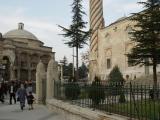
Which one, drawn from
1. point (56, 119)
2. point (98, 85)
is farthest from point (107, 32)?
point (98, 85)

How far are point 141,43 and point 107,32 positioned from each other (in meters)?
23.1

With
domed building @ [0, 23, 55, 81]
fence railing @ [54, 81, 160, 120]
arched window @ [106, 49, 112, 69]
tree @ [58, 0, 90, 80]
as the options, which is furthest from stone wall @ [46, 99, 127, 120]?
domed building @ [0, 23, 55, 81]

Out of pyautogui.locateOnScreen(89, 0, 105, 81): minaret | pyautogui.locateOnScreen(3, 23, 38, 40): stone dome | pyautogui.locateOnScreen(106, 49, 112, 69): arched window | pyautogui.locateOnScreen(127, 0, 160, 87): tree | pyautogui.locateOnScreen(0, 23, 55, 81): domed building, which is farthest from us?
pyautogui.locateOnScreen(3, 23, 38, 40): stone dome

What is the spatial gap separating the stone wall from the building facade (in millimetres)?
24287

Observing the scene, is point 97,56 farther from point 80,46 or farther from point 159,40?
point 159,40

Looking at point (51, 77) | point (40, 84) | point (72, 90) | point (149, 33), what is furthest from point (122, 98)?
point (149, 33)

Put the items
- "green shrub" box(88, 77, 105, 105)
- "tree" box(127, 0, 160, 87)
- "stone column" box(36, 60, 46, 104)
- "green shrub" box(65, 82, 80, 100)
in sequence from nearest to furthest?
"green shrub" box(88, 77, 105, 105), "green shrub" box(65, 82, 80, 100), "stone column" box(36, 60, 46, 104), "tree" box(127, 0, 160, 87)

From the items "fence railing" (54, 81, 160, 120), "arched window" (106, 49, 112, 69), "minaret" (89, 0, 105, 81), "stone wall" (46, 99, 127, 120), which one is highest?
"minaret" (89, 0, 105, 81)

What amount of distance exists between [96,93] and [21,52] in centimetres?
6163

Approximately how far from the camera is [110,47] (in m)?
48.0

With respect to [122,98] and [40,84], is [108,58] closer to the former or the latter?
[40,84]

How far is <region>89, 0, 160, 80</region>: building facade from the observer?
43331mm

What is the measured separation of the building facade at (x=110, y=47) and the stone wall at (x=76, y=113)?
24.3 metres

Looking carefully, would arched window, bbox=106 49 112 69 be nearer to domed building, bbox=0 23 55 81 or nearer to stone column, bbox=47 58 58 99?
domed building, bbox=0 23 55 81
